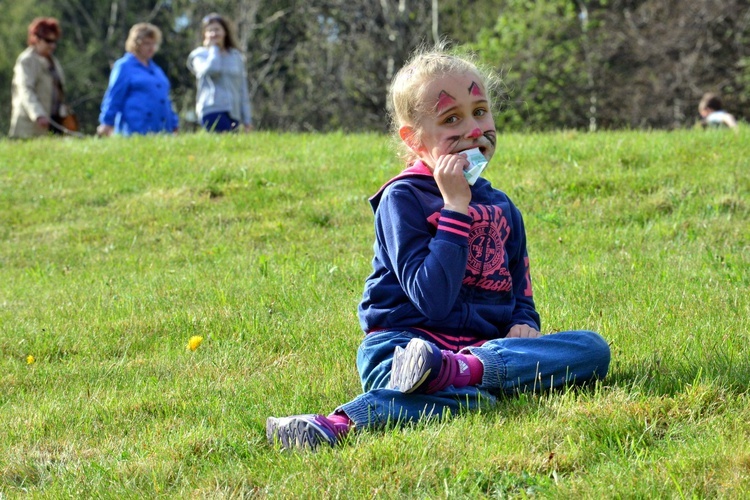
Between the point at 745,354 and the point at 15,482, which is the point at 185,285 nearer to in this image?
the point at 15,482

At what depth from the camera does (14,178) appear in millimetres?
10211

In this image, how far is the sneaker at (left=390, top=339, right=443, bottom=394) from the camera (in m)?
3.52

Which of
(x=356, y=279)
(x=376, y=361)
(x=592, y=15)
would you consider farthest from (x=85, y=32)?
(x=376, y=361)

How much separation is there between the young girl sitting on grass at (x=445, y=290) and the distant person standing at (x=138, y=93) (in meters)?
8.89

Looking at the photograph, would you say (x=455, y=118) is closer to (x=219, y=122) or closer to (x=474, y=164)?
(x=474, y=164)

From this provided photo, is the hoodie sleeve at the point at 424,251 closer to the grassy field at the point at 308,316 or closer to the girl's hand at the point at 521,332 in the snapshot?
the girl's hand at the point at 521,332

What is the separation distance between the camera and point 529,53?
2642 cm

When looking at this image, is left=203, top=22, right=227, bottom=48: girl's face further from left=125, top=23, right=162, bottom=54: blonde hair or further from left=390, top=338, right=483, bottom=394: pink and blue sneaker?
left=390, top=338, right=483, bottom=394: pink and blue sneaker

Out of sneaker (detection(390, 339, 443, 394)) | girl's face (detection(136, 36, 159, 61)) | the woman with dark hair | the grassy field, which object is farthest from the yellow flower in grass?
the woman with dark hair

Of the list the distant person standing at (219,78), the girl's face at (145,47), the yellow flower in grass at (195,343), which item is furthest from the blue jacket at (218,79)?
the yellow flower in grass at (195,343)

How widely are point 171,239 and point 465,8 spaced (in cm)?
2254

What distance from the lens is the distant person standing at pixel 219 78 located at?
1245cm

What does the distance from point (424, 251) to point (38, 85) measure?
10.6 metres

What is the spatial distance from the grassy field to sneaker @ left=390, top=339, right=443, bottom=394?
164 mm
